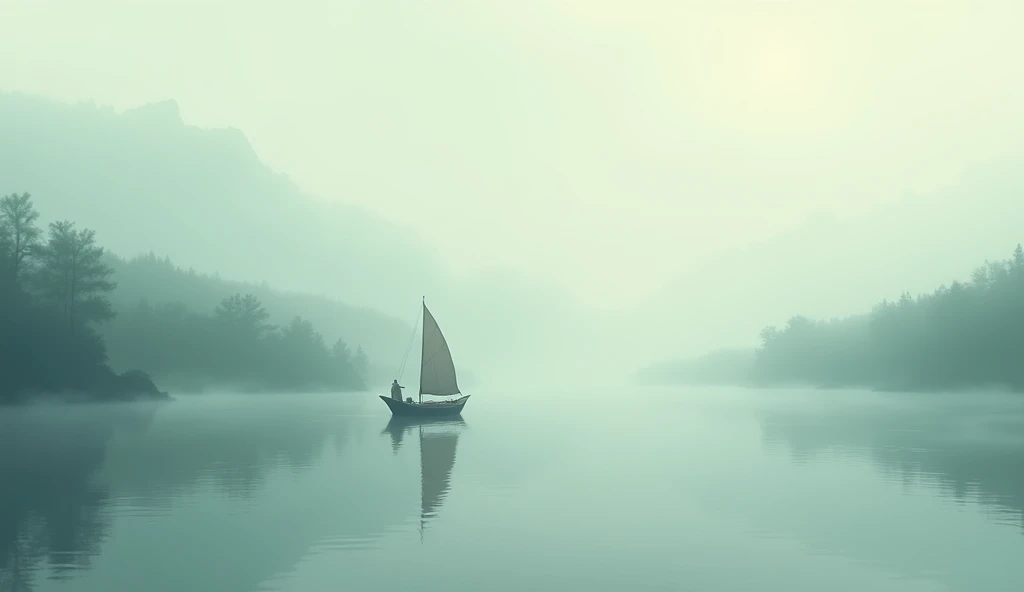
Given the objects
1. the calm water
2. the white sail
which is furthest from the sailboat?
the calm water

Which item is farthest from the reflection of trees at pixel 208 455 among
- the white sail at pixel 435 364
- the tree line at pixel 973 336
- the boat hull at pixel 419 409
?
the tree line at pixel 973 336

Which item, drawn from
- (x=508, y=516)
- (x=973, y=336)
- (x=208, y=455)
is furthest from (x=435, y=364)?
(x=973, y=336)

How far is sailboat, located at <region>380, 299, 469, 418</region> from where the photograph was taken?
3568 inches

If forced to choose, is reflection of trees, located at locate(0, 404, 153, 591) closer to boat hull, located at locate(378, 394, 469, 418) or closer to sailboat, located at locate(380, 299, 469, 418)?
boat hull, located at locate(378, 394, 469, 418)

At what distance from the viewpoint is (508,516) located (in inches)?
1241

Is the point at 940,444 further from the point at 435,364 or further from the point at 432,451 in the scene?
the point at 435,364

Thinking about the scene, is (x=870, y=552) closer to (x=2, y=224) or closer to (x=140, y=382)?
(x=2, y=224)

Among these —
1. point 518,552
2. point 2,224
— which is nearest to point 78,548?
point 518,552

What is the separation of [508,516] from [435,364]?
203 feet

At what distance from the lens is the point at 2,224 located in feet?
386

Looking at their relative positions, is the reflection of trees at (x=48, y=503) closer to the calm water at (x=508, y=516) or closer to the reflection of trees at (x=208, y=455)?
the calm water at (x=508, y=516)

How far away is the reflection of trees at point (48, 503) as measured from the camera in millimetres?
22547

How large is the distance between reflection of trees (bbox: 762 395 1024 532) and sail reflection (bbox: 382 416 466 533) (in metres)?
23.4

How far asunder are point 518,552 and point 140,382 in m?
139
